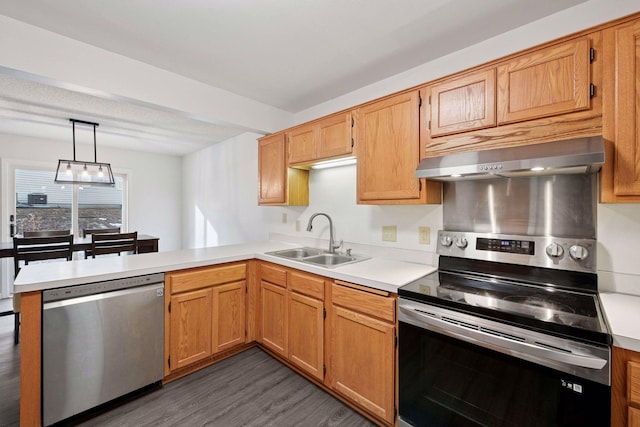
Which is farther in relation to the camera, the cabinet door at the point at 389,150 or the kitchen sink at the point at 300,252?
the kitchen sink at the point at 300,252

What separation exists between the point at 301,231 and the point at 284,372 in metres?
1.37

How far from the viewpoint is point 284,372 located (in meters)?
2.19

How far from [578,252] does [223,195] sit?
419 centimetres

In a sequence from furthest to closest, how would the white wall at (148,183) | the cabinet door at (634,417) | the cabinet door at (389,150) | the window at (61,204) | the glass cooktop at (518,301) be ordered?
the white wall at (148,183), the window at (61,204), the cabinet door at (389,150), the glass cooktop at (518,301), the cabinet door at (634,417)

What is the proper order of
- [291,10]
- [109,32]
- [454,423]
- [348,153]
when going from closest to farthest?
[454,423]
[291,10]
[109,32]
[348,153]

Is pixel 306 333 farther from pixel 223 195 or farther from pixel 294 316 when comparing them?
pixel 223 195

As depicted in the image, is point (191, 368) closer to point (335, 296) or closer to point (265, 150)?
point (335, 296)

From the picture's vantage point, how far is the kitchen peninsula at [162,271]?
1480 millimetres

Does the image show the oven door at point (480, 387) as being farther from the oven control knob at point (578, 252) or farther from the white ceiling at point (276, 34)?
the white ceiling at point (276, 34)

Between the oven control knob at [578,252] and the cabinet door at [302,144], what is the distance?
5.95 feet

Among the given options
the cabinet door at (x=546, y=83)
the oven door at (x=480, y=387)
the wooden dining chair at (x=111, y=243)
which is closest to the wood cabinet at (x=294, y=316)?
the oven door at (x=480, y=387)

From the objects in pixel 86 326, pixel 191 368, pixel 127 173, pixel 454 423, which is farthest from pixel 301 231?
pixel 127 173

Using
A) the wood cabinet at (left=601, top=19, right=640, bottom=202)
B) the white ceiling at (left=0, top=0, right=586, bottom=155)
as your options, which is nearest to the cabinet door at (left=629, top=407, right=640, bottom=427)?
the wood cabinet at (left=601, top=19, right=640, bottom=202)

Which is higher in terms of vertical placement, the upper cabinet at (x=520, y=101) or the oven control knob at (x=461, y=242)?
the upper cabinet at (x=520, y=101)
